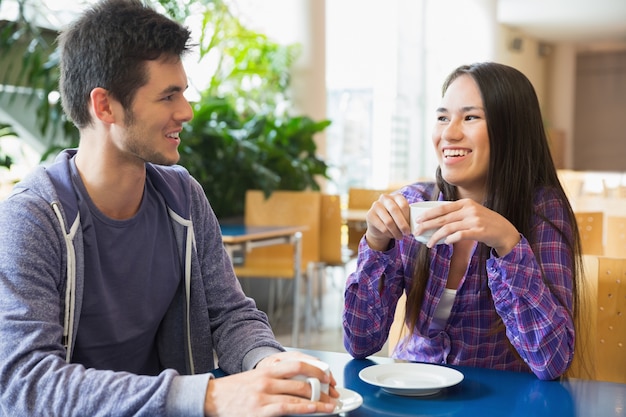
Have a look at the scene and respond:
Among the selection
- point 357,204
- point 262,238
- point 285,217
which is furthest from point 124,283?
point 357,204

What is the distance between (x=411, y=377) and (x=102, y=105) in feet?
2.40

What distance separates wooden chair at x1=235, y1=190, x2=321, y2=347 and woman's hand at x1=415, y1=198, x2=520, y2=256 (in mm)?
3351

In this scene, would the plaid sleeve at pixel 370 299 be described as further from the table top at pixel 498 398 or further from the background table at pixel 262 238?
the background table at pixel 262 238

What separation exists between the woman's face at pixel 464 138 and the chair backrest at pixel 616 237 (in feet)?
5.02

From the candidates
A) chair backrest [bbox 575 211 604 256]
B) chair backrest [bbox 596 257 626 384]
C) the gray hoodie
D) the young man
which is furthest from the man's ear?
chair backrest [bbox 575 211 604 256]

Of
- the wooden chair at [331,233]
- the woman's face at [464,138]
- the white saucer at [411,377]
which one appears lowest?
the wooden chair at [331,233]

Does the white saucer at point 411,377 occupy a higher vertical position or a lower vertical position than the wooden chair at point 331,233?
higher

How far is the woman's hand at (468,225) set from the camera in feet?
4.49

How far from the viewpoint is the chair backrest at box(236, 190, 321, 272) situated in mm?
4949

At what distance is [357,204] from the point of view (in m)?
5.53

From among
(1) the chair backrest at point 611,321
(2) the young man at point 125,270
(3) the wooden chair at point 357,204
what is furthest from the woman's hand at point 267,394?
(3) the wooden chair at point 357,204

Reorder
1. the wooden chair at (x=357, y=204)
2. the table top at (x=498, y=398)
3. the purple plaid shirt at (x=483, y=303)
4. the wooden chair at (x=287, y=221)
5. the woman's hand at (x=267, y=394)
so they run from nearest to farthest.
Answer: the woman's hand at (x=267, y=394)
the table top at (x=498, y=398)
the purple plaid shirt at (x=483, y=303)
the wooden chair at (x=287, y=221)
the wooden chair at (x=357, y=204)

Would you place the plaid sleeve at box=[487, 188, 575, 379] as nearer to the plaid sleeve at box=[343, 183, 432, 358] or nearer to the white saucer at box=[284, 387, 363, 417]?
the plaid sleeve at box=[343, 183, 432, 358]

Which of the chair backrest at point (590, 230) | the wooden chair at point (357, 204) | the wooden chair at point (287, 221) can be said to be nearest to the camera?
the chair backrest at point (590, 230)
